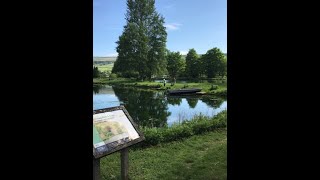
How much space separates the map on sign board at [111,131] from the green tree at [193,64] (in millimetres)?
31831

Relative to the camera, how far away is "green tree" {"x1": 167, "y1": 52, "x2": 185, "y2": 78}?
36850mm

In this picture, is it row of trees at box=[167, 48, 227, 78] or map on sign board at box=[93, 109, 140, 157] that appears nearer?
map on sign board at box=[93, 109, 140, 157]

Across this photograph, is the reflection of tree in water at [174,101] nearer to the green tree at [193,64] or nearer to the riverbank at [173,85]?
the riverbank at [173,85]

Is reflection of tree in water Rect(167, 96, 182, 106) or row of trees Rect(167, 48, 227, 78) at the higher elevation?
row of trees Rect(167, 48, 227, 78)

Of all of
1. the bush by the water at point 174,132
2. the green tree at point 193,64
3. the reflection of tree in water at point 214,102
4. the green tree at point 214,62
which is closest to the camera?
the bush by the water at point 174,132

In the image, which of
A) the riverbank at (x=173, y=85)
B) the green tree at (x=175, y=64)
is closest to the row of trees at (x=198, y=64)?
the green tree at (x=175, y=64)

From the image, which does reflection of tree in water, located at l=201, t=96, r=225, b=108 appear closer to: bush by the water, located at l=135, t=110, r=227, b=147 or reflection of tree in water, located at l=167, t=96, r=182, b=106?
reflection of tree in water, located at l=167, t=96, r=182, b=106

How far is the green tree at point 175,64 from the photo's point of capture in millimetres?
36850

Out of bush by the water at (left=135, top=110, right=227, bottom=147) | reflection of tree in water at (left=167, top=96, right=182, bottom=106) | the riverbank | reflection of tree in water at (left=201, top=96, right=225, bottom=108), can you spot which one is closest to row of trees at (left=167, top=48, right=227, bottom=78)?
the riverbank

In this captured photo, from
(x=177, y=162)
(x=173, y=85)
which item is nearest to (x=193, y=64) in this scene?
(x=173, y=85)
